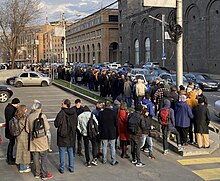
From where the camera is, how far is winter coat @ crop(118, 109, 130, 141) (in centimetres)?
956

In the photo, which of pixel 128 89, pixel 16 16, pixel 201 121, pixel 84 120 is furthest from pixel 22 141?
pixel 16 16

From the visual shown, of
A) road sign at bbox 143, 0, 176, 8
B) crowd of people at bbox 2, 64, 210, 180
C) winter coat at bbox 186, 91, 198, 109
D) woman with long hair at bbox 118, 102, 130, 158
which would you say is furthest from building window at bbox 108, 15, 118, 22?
woman with long hair at bbox 118, 102, 130, 158

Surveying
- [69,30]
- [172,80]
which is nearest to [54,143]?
[172,80]

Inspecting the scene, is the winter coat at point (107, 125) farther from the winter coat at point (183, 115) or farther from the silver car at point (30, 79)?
the silver car at point (30, 79)

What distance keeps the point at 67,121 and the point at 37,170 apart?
4.29 feet

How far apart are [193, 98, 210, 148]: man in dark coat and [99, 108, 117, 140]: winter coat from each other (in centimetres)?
284

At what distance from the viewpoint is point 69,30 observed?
143125 millimetres

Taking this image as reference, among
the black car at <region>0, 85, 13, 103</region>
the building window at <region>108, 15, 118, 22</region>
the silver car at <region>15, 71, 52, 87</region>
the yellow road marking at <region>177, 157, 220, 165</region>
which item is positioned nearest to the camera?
the yellow road marking at <region>177, 157, 220, 165</region>

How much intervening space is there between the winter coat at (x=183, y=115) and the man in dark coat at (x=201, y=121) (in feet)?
0.95

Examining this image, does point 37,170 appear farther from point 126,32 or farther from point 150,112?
point 126,32

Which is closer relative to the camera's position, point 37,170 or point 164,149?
point 37,170

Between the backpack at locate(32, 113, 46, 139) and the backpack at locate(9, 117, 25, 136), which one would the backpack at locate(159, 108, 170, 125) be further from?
Answer: the backpack at locate(9, 117, 25, 136)

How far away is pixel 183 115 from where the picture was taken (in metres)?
10.4

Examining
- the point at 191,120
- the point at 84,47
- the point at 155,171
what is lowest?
the point at 155,171
